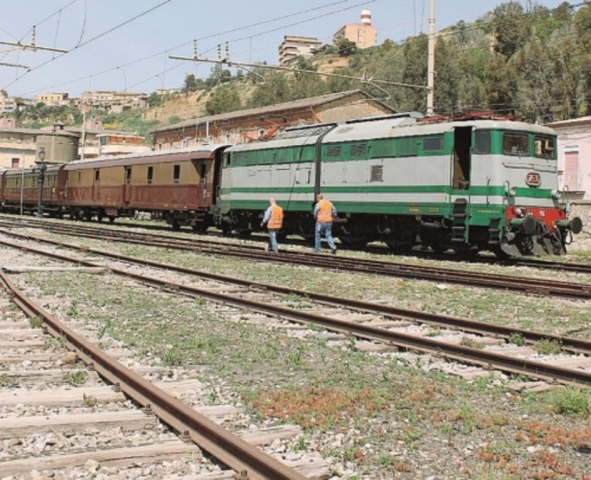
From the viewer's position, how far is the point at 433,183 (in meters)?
20.0

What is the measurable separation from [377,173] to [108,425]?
17.4 metres

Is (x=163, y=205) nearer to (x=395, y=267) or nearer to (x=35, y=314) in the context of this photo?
(x=395, y=267)

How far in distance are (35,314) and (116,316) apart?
105 centimetres

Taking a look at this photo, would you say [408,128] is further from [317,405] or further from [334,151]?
[317,405]

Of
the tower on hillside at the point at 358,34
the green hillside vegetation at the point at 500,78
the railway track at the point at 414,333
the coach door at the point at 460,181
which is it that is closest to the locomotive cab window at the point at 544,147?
the coach door at the point at 460,181

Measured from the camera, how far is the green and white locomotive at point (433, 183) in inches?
744

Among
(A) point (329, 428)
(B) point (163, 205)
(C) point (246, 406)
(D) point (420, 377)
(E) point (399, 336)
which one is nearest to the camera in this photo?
(A) point (329, 428)

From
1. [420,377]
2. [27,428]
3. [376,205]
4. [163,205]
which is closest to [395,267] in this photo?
[376,205]

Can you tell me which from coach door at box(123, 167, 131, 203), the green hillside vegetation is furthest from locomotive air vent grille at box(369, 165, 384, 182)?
coach door at box(123, 167, 131, 203)

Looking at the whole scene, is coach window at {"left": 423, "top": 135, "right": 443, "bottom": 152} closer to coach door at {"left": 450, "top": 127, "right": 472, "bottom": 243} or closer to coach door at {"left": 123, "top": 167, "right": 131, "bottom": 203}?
coach door at {"left": 450, "top": 127, "right": 472, "bottom": 243}

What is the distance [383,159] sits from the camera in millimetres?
21688

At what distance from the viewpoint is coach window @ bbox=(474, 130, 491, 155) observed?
18.9 m

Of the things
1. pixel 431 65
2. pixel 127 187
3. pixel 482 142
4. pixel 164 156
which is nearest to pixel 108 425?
pixel 482 142

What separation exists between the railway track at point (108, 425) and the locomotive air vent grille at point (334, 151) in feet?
55.1
